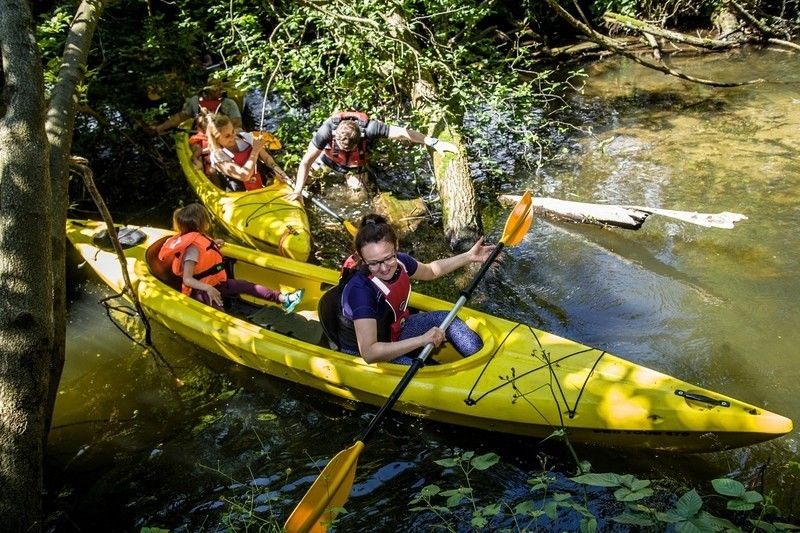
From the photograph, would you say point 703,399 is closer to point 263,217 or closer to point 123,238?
point 263,217

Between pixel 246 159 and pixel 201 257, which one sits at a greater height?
pixel 246 159

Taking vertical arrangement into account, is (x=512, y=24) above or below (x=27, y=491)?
above

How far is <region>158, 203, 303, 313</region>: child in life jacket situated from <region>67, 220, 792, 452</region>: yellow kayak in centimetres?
12

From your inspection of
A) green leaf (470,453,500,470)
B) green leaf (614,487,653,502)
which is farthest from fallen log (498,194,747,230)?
green leaf (614,487,653,502)

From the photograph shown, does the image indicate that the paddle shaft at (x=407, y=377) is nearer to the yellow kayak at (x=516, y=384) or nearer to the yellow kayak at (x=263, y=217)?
the yellow kayak at (x=516, y=384)

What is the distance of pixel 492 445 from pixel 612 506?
77 centimetres

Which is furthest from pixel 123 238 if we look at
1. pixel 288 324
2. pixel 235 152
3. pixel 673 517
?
pixel 673 517

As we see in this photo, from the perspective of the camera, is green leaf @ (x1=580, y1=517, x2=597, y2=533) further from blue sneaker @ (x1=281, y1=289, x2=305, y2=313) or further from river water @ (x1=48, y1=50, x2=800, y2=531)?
blue sneaker @ (x1=281, y1=289, x2=305, y2=313)

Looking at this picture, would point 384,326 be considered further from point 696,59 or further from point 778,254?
point 696,59

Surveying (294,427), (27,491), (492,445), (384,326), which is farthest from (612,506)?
(27,491)

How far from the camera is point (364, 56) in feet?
19.4

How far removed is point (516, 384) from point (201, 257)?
2307 mm

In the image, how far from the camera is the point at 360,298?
3.19m

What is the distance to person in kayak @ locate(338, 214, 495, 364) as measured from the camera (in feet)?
10.3
